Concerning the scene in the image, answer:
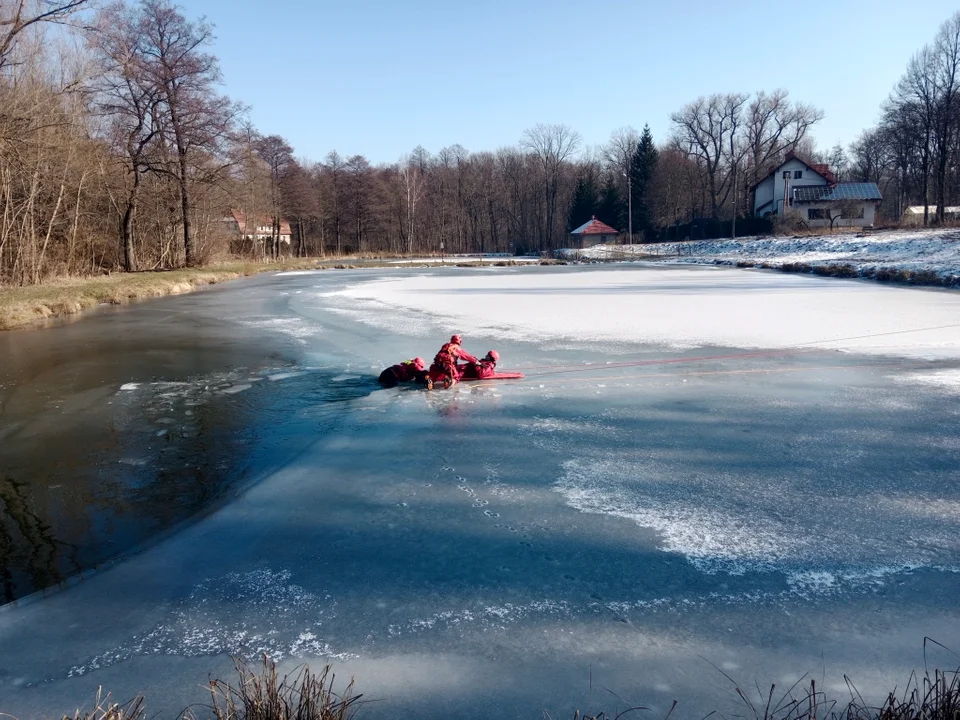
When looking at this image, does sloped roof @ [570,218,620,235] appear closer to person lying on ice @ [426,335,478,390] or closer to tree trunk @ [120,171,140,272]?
tree trunk @ [120,171,140,272]

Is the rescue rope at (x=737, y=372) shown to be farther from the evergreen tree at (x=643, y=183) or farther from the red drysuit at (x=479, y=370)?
the evergreen tree at (x=643, y=183)

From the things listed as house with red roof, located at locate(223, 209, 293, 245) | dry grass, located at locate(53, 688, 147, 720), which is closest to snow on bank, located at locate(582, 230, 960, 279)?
dry grass, located at locate(53, 688, 147, 720)

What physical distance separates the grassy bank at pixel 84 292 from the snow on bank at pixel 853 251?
24901 mm

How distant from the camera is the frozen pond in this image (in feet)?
8.79

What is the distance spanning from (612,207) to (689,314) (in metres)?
56.2

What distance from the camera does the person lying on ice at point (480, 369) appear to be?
8.24 meters

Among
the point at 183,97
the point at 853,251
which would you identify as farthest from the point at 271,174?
the point at 853,251

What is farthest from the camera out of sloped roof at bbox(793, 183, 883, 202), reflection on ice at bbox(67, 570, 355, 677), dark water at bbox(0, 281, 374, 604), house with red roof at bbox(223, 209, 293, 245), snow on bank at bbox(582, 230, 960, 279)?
sloped roof at bbox(793, 183, 883, 202)

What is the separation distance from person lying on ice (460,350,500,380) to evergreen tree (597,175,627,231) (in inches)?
2421

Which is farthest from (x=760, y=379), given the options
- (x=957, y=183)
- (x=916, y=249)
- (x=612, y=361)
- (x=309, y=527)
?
(x=957, y=183)

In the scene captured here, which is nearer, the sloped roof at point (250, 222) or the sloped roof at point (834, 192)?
the sloped roof at point (250, 222)

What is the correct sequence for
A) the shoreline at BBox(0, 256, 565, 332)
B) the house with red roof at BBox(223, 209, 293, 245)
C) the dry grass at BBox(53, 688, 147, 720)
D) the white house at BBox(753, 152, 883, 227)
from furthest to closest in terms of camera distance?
the house with red roof at BBox(223, 209, 293, 245) → the white house at BBox(753, 152, 883, 227) → the shoreline at BBox(0, 256, 565, 332) → the dry grass at BBox(53, 688, 147, 720)

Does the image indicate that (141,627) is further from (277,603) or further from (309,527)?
(309,527)

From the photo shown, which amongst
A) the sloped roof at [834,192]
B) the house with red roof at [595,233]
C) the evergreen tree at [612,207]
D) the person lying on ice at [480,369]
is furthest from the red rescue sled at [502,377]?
the evergreen tree at [612,207]
